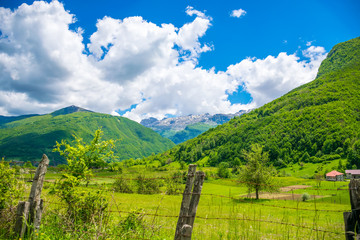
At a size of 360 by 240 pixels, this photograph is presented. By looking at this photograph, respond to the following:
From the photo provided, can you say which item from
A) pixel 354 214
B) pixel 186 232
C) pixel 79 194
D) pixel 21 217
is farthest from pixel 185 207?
pixel 21 217

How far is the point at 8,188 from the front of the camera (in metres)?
7.70

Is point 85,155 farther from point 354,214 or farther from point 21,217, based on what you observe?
point 354,214

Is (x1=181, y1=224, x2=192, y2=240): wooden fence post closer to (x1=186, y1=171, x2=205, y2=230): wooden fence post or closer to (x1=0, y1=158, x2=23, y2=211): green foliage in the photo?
(x1=186, y1=171, x2=205, y2=230): wooden fence post

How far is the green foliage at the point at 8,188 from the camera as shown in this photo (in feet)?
24.5

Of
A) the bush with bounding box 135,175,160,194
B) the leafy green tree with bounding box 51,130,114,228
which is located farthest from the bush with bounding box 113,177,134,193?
the leafy green tree with bounding box 51,130,114,228

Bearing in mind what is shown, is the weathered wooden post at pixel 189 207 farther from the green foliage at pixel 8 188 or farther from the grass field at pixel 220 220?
the green foliage at pixel 8 188

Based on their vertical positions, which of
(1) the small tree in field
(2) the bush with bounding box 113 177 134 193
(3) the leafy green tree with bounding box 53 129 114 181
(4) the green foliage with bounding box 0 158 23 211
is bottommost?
(2) the bush with bounding box 113 177 134 193

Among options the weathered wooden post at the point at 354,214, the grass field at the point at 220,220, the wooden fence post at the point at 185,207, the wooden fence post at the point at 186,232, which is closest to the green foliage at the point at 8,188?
the grass field at the point at 220,220

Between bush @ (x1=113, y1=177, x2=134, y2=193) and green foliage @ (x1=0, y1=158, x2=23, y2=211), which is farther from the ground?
green foliage @ (x1=0, y1=158, x2=23, y2=211)

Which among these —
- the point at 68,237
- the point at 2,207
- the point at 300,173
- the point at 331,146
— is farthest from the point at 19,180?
the point at 331,146

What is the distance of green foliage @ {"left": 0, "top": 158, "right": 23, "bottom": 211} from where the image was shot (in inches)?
295

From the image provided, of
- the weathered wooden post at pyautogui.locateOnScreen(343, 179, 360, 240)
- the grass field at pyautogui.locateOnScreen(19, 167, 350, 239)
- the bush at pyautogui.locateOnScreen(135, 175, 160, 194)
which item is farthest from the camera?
the bush at pyautogui.locateOnScreen(135, 175, 160, 194)

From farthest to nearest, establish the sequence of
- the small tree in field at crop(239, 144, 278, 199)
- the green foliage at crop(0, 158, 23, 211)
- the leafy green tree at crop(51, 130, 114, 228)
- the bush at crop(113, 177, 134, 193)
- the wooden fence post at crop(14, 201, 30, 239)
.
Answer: the bush at crop(113, 177, 134, 193)
the small tree in field at crop(239, 144, 278, 199)
the green foliage at crop(0, 158, 23, 211)
the leafy green tree at crop(51, 130, 114, 228)
the wooden fence post at crop(14, 201, 30, 239)

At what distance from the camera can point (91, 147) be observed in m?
8.12
